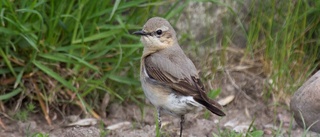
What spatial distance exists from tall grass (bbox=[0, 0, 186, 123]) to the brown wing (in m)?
0.68

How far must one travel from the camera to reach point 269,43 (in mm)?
7957

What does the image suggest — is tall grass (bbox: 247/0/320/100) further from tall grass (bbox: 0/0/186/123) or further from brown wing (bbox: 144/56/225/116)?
→ brown wing (bbox: 144/56/225/116)

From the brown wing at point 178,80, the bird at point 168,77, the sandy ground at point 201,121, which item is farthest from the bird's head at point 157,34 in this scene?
the sandy ground at point 201,121

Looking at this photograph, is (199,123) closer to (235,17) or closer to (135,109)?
(135,109)

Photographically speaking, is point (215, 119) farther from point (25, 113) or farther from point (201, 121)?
point (25, 113)

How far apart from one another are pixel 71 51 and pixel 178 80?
4.47 ft

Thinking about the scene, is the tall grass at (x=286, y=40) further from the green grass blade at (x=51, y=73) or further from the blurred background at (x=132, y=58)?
the green grass blade at (x=51, y=73)

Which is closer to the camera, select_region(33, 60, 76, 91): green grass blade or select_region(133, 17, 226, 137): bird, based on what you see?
select_region(133, 17, 226, 137): bird

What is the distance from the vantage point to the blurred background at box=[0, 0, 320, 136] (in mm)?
7023

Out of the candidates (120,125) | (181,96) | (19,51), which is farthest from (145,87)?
(19,51)

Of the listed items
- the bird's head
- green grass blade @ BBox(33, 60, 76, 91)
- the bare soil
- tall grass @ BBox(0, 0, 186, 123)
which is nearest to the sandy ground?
the bare soil

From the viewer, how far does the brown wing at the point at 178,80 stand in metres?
6.11

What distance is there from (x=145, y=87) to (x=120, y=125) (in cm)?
94

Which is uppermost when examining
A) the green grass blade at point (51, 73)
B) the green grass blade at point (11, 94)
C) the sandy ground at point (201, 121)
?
the green grass blade at point (51, 73)
